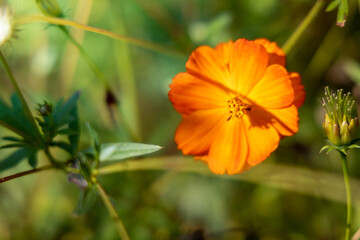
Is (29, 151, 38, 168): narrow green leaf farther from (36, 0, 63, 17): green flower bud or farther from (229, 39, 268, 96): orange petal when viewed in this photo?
(229, 39, 268, 96): orange petal

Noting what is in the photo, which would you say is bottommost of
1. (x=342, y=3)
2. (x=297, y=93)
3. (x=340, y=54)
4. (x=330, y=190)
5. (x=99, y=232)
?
(x=330, y=190)

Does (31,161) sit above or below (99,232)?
above

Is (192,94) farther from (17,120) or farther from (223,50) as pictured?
(17,120)

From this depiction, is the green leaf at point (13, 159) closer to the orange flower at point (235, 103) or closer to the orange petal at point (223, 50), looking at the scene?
the orange flower at point (235, 103)

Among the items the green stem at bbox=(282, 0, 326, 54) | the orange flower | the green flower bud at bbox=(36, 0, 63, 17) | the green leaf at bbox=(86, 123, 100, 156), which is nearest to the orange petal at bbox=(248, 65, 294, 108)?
the orange flower

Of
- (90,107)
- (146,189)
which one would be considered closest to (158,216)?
(146,189)

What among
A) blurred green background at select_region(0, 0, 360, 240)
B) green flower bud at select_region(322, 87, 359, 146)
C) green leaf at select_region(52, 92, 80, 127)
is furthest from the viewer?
blurred green background at select_region(0, 0, 360, 240)

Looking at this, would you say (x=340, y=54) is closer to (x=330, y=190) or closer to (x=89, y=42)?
(x=330, y=190)
